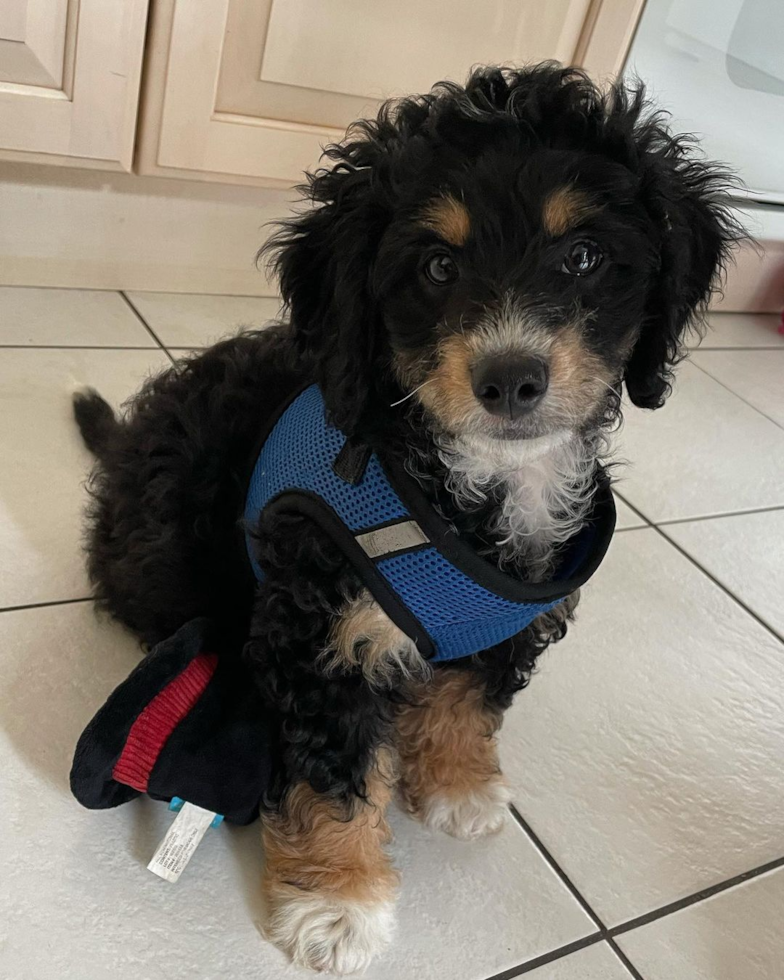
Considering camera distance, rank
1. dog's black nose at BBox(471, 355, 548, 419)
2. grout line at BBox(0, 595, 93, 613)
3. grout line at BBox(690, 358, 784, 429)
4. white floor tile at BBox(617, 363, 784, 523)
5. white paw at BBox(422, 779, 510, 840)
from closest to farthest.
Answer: dog's black nose at BBox(471, 355, 548, 419), white paw at BBox(422, 779, 510, 840), grout line at BBox(0, 595, 93, 613), white floor tile at BBox(617, 363, 784, 523), grout line at BBox(690, 358, 784, 429)

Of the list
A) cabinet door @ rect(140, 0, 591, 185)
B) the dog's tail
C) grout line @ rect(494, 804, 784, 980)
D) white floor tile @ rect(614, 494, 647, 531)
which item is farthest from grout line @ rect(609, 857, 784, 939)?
cabinet door @ rect(140, 0, 591, 185)

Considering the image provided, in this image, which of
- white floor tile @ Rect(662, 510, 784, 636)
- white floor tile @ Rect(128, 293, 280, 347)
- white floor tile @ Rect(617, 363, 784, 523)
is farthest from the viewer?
white floor tile @ Rect(128, 293, 280, 347)

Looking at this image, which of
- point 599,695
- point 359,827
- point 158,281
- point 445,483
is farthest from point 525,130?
point 158,281

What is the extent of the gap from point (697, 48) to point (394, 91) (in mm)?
1064

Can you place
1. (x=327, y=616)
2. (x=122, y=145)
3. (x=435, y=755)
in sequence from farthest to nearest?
(x=122, y=145), (x=435, y=755), (x=327, y=616)

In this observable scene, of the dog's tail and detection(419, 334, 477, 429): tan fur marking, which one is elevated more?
detection(419, 334, 477, 429): tan fur marking

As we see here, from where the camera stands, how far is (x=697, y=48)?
2.86 meters

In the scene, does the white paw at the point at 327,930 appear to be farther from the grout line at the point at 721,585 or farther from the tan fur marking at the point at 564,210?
the grout line at the point at 721,585

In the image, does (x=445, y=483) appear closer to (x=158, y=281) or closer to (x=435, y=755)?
(x=435, y=755)

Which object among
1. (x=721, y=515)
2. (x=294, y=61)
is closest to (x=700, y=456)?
(x=721, y=515)

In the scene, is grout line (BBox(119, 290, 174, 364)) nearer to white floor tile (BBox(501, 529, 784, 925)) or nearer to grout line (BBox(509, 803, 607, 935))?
white floor tile (BBox(501, 529, 784, 925))

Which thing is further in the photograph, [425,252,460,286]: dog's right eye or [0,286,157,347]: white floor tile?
[0,286,157,347]: white floor tile

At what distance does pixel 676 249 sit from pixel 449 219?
0.28 metres

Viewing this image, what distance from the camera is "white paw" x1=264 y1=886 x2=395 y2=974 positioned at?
1144mm
